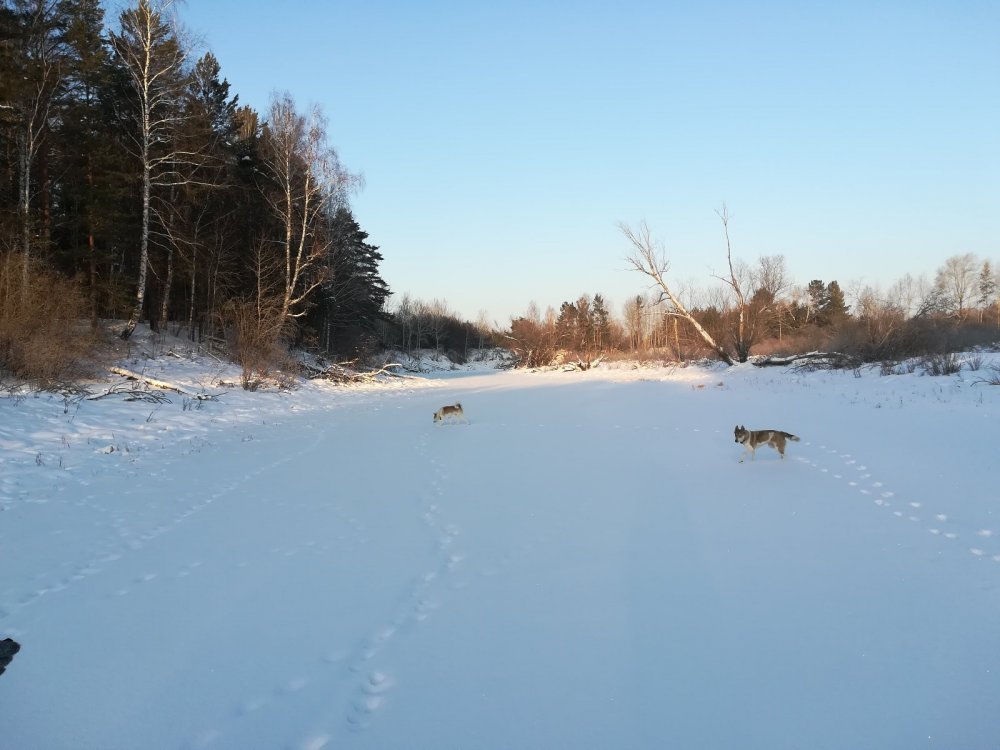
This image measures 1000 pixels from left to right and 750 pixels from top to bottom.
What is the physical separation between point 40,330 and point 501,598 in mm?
14892

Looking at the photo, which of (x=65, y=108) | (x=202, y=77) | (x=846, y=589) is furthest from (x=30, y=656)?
(x=202, y=77)

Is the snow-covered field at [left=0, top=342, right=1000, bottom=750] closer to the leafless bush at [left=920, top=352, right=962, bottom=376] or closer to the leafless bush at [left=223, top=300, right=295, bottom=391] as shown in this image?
the leafless bush at [left=920, top=352, right=962, bottom=376]

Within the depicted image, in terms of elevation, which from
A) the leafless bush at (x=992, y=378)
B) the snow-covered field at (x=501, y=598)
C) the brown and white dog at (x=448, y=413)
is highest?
the leafless bush at (x=992, y=378)

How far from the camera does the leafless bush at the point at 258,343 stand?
18953 millimetres

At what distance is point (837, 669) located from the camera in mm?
3021

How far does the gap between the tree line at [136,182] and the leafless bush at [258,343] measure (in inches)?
4.5

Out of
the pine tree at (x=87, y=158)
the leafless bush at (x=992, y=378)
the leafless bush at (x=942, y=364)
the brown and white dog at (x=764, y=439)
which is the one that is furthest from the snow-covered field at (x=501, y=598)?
the pine tree at (x=87, y=158)

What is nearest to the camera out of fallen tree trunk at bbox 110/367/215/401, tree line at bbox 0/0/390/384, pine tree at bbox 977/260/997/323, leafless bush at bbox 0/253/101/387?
leafless bush at bbox 0/253/101/387

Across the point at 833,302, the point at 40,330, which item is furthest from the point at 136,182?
the point at 833,302

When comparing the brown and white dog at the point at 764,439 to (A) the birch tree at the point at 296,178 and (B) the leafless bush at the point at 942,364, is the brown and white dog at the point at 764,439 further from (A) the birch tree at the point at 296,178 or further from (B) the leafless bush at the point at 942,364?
(A) the birch tree at the point at 296,178

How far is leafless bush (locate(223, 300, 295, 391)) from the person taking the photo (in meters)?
19.0

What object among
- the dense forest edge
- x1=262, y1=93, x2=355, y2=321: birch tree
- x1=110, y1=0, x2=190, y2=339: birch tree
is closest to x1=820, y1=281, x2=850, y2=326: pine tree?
the dense forest edge

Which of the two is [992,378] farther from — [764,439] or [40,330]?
[40,330]

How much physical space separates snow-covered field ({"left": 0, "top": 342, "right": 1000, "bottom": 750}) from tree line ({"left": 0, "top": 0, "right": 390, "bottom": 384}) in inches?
416
